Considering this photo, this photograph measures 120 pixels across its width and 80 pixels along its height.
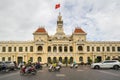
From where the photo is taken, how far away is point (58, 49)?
7119 cm

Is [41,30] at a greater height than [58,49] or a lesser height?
greater

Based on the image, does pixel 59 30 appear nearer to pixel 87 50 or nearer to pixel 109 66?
pixel 87 50

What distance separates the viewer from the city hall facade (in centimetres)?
7081

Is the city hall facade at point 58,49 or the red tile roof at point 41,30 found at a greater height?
the red tile roof at point 41,30

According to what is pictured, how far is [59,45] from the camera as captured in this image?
71.2 metres

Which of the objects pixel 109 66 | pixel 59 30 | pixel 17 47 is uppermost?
pixel 59 30

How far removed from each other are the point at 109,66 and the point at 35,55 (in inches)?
1687

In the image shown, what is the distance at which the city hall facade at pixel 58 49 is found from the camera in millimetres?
70812

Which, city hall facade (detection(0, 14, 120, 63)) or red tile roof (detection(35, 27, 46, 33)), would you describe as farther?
red tile roof (detection(35, 27, 46, 33))

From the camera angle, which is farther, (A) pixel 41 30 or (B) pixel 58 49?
(A) pixel 41 30

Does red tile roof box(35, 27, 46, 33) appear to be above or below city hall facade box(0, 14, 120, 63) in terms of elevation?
above

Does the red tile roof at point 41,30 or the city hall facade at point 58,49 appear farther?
the red tile roof at point 41,30

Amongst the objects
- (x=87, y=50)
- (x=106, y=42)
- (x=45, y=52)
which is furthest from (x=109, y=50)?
(x=45, y=52)

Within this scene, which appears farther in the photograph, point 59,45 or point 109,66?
point 59,45
